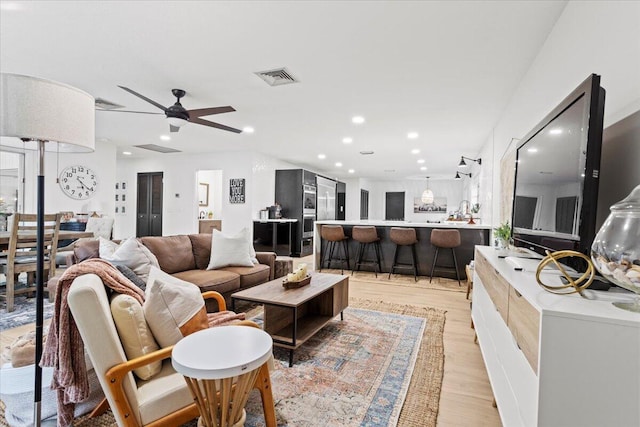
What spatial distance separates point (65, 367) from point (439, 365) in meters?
2.22

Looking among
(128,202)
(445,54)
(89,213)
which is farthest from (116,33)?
(128,202)

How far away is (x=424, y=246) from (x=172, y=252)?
3.96m

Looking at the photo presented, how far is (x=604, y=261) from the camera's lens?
3.20ft

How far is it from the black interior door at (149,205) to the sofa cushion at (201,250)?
5059 mm

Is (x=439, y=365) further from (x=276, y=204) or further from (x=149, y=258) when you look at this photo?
(x=276, y=204)

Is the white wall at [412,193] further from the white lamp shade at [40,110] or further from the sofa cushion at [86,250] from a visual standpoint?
the white lamp shade at [40,110]

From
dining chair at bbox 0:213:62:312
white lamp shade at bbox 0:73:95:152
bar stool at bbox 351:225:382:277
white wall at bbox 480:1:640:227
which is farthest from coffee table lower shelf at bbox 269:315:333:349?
dining chair at bbox 0:213:62:312

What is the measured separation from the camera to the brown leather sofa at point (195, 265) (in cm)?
291

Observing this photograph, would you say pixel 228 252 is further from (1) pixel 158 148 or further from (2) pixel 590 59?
(1) pixel 158 148

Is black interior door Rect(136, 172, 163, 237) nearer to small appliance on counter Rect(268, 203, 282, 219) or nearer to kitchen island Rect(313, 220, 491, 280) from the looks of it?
small appliance on counter Rect(268, 203, 282, 219)

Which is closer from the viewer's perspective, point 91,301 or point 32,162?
point 91,301

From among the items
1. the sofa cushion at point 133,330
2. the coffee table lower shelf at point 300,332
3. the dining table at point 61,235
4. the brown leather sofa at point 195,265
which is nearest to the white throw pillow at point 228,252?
the brown leather sofa at point 195,265

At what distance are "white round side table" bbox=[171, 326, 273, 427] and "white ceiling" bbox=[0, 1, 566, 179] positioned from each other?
2.05 meters

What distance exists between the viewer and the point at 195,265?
3621mm
